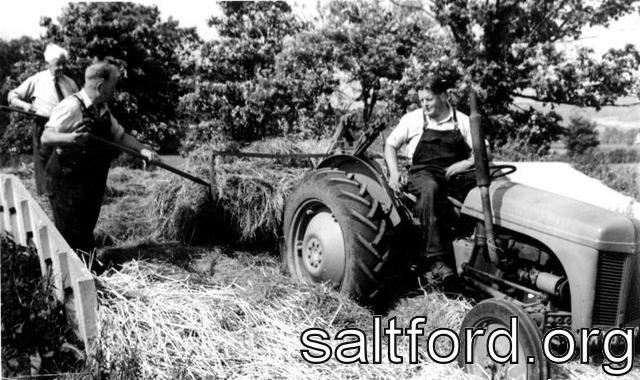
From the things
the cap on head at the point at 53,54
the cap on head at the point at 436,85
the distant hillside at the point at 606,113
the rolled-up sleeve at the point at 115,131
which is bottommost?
the rolled-up sleeve at the point at 115,131

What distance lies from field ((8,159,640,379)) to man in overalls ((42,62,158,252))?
0.38 m

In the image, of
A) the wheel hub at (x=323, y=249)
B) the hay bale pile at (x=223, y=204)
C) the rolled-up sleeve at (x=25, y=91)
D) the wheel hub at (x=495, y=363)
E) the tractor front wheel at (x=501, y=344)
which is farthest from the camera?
the rolled-up sleeve at (x=25, y=91)

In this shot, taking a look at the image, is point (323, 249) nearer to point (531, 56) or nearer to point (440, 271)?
point (440, 271)

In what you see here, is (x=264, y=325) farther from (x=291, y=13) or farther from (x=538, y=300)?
(x=291, y=13)

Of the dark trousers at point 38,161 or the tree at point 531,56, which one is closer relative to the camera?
the dark trousers at point 38,161

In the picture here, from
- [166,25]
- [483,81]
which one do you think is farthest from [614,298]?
[166,25]

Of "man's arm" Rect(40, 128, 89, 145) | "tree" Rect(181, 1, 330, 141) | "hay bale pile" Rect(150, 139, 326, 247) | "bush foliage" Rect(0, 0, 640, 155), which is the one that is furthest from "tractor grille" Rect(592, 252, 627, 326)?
"tree" Rect(181, 1, 330, 141)

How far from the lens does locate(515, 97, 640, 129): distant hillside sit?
14891 millimetres

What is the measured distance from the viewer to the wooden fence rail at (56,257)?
2.96m

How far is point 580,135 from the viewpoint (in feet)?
60.6

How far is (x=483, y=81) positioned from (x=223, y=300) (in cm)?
1194

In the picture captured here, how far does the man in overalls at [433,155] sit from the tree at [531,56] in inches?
394

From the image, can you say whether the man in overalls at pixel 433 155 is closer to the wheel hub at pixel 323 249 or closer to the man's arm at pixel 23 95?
the wheel hub at pixel 323 249

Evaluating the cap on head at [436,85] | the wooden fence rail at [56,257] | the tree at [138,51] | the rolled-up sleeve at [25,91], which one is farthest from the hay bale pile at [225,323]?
the tree at [138,51]
